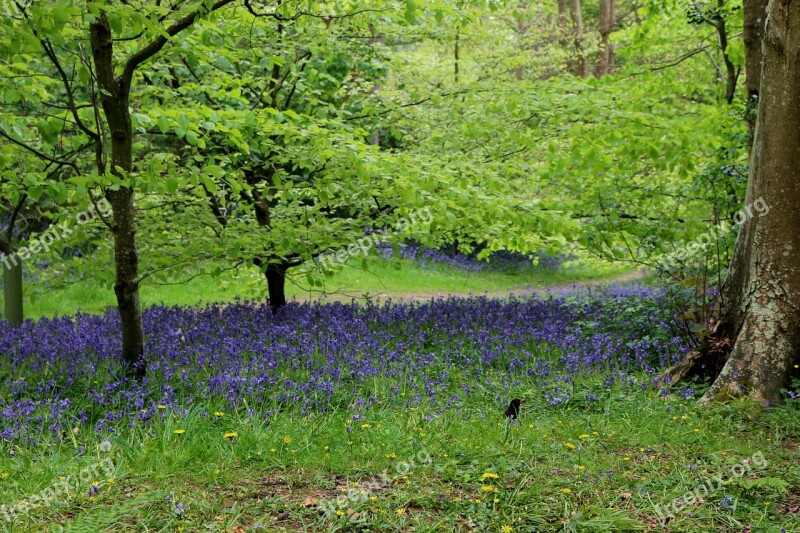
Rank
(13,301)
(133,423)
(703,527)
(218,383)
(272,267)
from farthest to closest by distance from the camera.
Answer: (272,267), (13,301), (218,383), (133,423), (703,527)

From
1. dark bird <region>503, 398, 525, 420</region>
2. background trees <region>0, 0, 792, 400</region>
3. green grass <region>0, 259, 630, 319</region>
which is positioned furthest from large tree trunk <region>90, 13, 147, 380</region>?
dark bird <region>503, 398, 525, 420</region>

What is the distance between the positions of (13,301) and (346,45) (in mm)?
5084

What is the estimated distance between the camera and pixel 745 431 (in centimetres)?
494

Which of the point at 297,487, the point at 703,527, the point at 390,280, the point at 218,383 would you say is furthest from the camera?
the point at 390,280

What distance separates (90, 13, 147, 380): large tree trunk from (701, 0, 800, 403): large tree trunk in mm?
4592

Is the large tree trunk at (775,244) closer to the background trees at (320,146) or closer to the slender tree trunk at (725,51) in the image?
the background trees at (320,146)

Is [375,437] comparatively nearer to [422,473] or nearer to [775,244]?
[422,473]

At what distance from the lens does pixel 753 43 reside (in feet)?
24.1

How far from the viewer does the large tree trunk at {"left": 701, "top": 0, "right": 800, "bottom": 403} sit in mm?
5410

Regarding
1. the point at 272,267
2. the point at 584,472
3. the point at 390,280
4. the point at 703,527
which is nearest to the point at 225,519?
the point at 584,472

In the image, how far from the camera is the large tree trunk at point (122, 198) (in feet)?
17.5

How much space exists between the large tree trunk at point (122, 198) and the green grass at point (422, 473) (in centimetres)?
123

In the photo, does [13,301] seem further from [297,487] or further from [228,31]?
[297,487]

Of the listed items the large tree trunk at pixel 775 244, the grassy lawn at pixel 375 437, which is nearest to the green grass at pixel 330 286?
the grassy lawn at pixel 375 437
